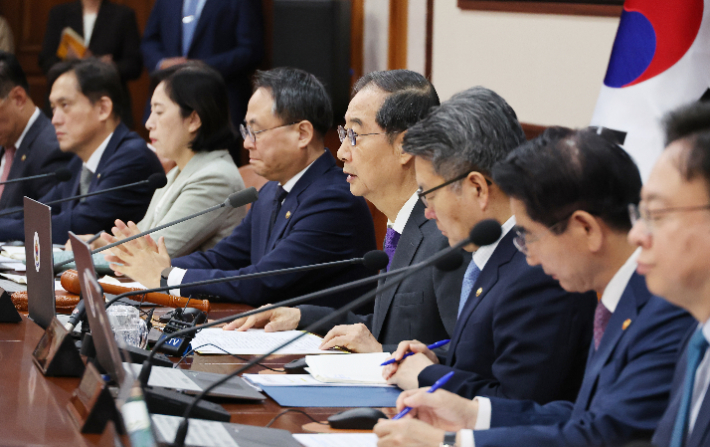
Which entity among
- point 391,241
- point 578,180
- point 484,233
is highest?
point 578,180

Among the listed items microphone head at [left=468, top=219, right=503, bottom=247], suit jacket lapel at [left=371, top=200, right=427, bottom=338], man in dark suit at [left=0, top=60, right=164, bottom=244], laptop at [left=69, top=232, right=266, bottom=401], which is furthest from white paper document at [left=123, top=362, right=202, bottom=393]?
man in dark suit at [left=0, top=60, right=164, bottom=244]


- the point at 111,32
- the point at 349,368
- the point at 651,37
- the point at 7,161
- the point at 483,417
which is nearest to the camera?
the point at 483,417

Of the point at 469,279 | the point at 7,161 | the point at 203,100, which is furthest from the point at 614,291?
the point at 7,161

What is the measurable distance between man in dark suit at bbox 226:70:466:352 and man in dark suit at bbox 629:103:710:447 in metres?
0.95

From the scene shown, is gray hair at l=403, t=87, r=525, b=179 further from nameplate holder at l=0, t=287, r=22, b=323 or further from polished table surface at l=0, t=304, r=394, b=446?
nameplate holder at l=0, t=287, r=22, b=323

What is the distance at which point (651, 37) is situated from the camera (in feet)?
9.06

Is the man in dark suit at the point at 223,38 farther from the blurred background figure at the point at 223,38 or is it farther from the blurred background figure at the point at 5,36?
the blurred background figure at the point at 5,36

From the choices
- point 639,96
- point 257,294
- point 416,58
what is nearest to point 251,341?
point 257,294

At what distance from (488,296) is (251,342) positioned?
0.66 meters

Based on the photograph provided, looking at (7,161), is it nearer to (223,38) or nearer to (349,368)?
(223,38)

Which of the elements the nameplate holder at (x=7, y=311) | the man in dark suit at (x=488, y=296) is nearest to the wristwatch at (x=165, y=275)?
the nameplate holder at (x=7, y=311)

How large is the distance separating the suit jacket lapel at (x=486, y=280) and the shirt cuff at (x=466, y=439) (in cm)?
45

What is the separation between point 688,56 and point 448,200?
1.16 m

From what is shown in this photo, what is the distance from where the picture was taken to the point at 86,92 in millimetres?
4113
